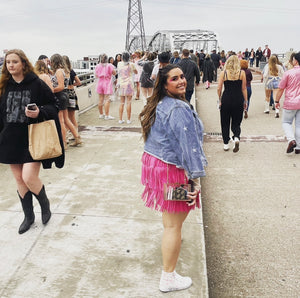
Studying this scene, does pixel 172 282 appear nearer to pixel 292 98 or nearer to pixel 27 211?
pixel 27 211

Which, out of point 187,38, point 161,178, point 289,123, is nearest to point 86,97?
point 289,123

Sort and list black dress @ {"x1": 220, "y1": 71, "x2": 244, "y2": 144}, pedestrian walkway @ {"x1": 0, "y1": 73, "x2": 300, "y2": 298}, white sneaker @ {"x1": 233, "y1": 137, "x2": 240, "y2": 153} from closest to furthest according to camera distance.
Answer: pedestrian walkway @ {"x1": 0, "y1": 73, "x2": 300, "y2": 298} → black dress @ {"x1": 220, "y1": 71, "x2": 244, "y2": 144} → white sneaker @ {"x1": 233, "y1": 137, "x2": 240, "y2": 153}

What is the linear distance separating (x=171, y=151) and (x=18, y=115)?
1624mm

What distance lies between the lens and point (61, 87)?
18.6 feet

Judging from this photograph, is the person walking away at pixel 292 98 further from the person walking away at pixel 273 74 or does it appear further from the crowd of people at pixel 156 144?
the crowd of people at pixel 156 144

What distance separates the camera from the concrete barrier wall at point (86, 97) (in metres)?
10.1

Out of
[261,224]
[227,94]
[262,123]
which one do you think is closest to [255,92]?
[262,123]

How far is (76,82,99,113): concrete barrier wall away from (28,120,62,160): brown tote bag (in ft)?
22.8

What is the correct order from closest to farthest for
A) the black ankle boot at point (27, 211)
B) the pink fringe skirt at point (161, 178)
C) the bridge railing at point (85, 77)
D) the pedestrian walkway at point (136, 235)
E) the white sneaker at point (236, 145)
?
the pink fringe skirt at point (161, 178)
the pedestrian walkway at point (136, 235)
the black ankle boot at point (27, 211)
the white sneaker at point (236, 145)
the bridge railing at point (85, 77)

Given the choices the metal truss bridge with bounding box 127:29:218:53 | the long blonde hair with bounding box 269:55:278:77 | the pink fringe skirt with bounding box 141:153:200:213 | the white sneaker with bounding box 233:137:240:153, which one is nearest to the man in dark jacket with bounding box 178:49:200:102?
the white sneaker with bounding box 233:137:240:153

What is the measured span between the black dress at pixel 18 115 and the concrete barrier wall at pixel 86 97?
686 cm

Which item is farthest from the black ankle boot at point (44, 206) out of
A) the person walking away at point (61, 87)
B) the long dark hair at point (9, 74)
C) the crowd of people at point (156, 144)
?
the person walking away at point (61, 87)

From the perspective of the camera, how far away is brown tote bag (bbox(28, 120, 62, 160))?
3080 millimetres

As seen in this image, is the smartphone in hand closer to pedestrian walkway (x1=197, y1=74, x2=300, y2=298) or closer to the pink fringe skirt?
the pink fringe skirt
